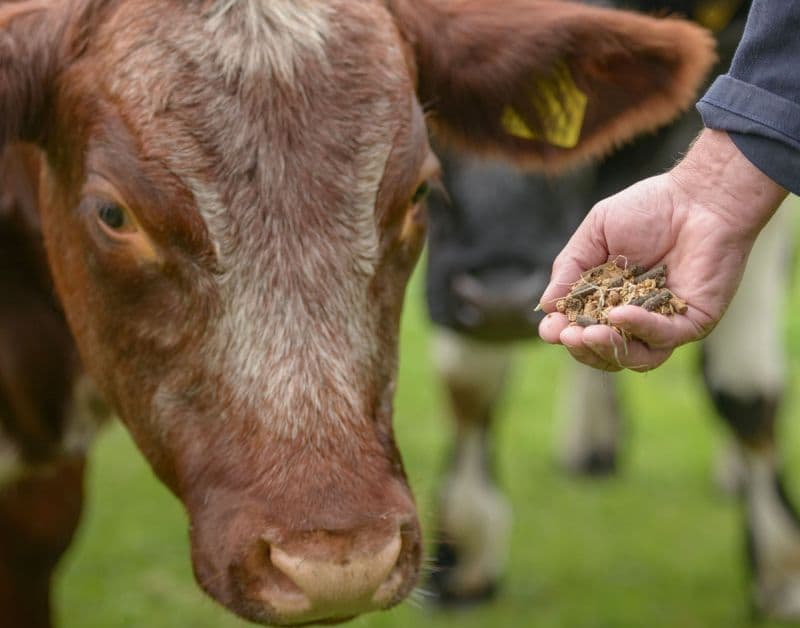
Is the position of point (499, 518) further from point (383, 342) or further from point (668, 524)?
point (383, 342)

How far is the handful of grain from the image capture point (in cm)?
224

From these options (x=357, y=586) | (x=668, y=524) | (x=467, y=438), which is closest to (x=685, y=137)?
(x=467, y=438)

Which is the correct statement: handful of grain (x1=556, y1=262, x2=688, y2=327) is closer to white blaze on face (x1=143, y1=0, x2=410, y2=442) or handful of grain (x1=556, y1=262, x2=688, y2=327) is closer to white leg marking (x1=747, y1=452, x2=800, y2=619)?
white blaze on face (x1=143, y1=0, x2=410, y2=442)

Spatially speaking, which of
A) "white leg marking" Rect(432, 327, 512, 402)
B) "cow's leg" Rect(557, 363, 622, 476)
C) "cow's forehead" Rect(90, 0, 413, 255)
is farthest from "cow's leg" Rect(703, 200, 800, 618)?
"cow's forehead" Rect(90, 0, 413, 255)

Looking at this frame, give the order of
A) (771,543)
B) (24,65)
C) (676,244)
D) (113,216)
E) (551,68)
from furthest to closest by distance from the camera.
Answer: (771,543) < (551,68) < (24,65) < (113,216) < (676,244)

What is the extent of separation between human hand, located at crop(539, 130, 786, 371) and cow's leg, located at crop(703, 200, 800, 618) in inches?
106

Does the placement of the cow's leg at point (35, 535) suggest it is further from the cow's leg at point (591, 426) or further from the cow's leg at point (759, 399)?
the cow's leg at point (591, 426)

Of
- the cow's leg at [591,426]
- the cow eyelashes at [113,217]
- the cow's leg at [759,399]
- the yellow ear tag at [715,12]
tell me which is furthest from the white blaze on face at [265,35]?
the cow's leg at [591,426]

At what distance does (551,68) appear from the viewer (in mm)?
3330

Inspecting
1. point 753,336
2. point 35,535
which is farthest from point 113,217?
point 753,336

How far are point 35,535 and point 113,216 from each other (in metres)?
1.60

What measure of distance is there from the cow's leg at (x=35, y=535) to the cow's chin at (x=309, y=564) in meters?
1.43

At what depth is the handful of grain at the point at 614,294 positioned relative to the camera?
7.34 ft

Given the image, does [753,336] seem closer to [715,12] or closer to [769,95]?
[715,12]
